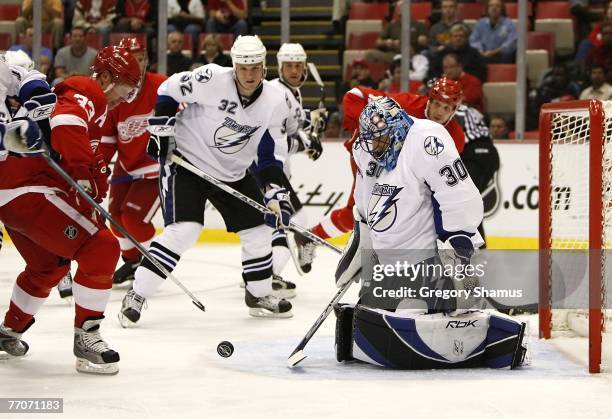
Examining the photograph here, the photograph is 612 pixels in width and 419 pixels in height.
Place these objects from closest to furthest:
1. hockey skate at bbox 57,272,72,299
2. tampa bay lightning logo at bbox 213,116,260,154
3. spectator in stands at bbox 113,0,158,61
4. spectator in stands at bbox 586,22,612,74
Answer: tampa bay lightning logo at bbox 213,116,260,154, hockey skate at bbox 57,272,72,299, spectator in stands at bbox 586,22,612,74, spectator in stands at bbox 113,0,158,61

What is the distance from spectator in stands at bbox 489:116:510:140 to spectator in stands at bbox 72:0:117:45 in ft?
8.69

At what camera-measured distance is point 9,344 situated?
154 inches

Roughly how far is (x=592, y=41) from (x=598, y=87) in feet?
1.66

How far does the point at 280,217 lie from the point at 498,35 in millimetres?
3452

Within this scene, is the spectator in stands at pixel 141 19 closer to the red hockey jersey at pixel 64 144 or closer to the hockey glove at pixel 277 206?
the hockey glove at pixel 277 206

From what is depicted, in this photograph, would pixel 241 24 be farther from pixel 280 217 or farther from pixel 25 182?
pixel 25 182

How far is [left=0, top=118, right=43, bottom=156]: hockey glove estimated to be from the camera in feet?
11.2

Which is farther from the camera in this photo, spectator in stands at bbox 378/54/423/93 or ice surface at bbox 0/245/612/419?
spectator in stands at bbox 378/54/423/93

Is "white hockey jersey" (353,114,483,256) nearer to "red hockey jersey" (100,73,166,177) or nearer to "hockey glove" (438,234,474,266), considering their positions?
"hockey glove" (438,234,474,266)

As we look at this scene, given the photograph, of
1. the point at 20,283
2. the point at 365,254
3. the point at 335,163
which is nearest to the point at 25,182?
the point at 20,283

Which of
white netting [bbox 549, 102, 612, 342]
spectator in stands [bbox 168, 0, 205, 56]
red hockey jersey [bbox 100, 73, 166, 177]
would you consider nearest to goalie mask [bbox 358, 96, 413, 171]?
white netting [bbox 549, 102, 612, 342]

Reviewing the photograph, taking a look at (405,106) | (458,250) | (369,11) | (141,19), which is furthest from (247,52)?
(369,11)

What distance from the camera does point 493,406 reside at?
10.6 ft

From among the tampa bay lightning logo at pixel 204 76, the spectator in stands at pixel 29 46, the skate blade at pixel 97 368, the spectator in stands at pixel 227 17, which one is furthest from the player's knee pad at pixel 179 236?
the spectator in stands at pixel 227 17
